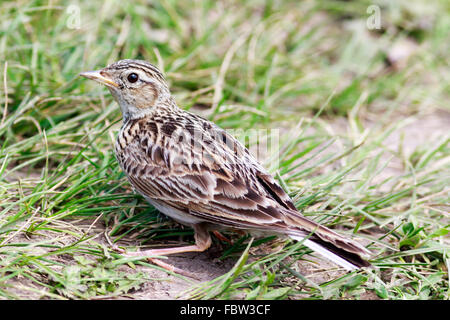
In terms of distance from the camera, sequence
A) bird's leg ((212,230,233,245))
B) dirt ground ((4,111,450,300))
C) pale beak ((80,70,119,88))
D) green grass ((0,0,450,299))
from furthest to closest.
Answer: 1. pale beak ((80,70,119,88))
2. bird's leg ((212,230,233,245))
3. green grass ((0,0,450,299))
4. dirt ground ((4,111,450,300))

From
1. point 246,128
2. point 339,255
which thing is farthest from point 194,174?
point 246,128

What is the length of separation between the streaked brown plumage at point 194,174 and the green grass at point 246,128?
0.29m

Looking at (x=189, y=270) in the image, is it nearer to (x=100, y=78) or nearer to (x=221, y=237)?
(x=221, y=237)

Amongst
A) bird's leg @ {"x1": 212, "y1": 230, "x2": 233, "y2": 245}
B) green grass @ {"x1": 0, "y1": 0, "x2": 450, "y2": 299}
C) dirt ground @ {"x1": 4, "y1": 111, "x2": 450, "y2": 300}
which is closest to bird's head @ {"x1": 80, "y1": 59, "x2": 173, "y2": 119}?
green grass @ {"x1": 0, "y1": 0, "x2": 450, "y2": 299}

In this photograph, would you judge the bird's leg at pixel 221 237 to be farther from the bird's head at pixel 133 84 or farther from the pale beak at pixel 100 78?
the pale beak at pixel 100 78

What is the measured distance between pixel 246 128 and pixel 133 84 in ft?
6.13

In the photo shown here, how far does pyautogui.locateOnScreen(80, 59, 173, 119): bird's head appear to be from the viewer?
5508 mm

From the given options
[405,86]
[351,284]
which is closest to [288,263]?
[351,284]

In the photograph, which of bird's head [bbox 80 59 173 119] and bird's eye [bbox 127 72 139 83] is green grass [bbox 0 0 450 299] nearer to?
bird's head [bbox 80 59 173 119]

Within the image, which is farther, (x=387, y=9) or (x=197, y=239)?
(x=387, y=9)

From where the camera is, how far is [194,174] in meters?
4.86

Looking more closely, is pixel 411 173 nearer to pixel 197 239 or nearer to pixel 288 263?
pixel 288 263
